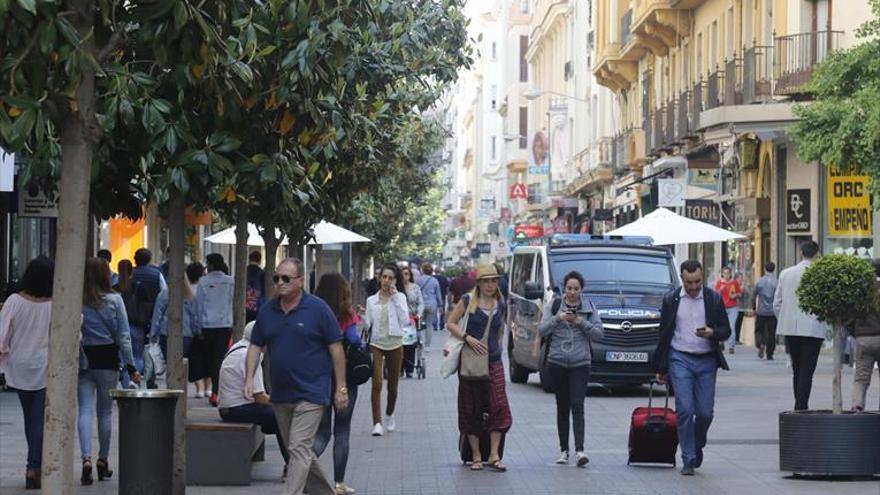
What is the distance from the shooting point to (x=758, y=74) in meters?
37.6

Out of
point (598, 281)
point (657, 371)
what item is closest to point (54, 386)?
point (657, 371)

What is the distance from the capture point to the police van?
25547 mm

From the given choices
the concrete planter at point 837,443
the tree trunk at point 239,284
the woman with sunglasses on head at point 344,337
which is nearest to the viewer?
the woman with sunglasses on head at point 344,337

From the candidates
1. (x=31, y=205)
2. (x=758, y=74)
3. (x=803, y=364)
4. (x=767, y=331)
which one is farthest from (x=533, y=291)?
(x=758, y=74)

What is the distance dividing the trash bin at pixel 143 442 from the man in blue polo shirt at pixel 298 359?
0.72 meters

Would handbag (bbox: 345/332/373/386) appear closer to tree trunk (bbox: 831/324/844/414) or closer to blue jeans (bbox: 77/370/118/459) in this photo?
blue jeans (bbox: 77/370/118/459)

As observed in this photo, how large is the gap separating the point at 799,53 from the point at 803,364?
16895mm

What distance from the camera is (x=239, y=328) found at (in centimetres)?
1986

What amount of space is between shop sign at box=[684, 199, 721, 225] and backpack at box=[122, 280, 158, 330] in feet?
79.3

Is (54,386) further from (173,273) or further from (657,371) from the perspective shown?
(657,371)

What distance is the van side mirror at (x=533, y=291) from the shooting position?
2589 cm

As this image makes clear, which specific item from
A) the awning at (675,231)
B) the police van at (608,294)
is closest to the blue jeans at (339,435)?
the police van at (608,294)

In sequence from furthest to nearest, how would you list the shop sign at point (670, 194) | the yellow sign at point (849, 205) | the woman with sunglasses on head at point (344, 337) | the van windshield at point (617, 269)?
the shop sign at point (670, 194)
the yellow sign at point (849, 205)
the van windshield at point (617, 269)
the woman with sunglasses on head at point (344, 337)

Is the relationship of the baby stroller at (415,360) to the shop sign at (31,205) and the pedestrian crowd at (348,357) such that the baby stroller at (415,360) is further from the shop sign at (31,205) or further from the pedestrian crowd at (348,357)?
the pedestrian crowd at (348,357)
